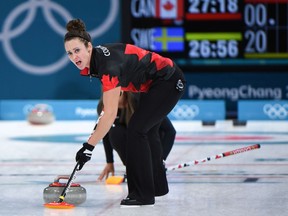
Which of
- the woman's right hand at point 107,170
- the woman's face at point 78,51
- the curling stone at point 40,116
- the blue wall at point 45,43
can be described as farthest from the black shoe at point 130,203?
the blue wall at point 45,43

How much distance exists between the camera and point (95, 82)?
562 inches

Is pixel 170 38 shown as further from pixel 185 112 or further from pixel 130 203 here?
pixel 130 203

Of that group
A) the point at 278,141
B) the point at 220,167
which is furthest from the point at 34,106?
the point at 220,167

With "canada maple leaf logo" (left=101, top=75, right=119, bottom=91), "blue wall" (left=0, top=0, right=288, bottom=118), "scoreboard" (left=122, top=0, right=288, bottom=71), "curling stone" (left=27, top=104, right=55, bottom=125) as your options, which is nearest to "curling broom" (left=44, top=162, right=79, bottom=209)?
"canada maple leaf logo" (left=101, top=75, right=119, bottom=91)

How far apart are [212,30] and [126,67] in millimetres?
8127

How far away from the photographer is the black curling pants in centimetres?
511

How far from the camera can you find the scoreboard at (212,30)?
1294 cm

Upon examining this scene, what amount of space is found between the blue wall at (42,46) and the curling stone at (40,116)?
1600mm

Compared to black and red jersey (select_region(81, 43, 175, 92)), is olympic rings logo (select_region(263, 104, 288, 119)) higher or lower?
lower

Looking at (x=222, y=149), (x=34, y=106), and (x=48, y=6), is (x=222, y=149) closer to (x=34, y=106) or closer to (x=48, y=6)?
(x=34, y=106)

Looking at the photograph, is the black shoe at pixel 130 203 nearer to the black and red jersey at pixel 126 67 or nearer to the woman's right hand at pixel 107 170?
the black and red jersey at pixel 126 67

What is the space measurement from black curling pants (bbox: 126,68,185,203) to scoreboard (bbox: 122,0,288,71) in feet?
25.6

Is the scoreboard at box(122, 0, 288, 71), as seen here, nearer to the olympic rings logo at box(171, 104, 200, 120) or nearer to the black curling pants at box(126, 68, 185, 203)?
the olympic rings logo at box(171, 104, 200, 120)

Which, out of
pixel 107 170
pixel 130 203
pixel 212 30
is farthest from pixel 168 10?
pixel 130 203
